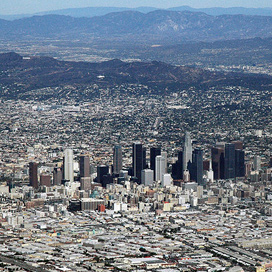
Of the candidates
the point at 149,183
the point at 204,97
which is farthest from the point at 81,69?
the point at 149,183

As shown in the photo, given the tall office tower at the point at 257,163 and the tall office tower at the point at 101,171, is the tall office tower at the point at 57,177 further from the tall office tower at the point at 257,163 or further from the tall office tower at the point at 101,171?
the tall office tower at the point at 257,163

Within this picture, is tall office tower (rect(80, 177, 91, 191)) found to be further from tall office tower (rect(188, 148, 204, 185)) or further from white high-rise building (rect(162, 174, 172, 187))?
tall office tower (rect(188, 148, 204, 185))

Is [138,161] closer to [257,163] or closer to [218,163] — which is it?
[218,163]

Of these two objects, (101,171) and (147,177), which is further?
(101,171)

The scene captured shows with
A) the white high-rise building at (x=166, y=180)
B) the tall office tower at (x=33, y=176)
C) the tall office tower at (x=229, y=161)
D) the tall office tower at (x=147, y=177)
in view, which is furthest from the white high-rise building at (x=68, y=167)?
the tall office tower at (x=229, y=161)

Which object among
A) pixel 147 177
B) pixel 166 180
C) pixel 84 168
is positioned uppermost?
pixel 84 168

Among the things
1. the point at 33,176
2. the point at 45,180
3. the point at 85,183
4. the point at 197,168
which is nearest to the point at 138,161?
the point at 197,168

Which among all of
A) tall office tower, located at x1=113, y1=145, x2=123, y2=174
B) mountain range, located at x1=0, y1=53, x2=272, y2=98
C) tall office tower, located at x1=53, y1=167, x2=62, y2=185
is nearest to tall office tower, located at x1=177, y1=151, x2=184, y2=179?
tall office tower, located at x1=113, y1=145, x2=123, y2=174

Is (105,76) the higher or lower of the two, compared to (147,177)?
lower
